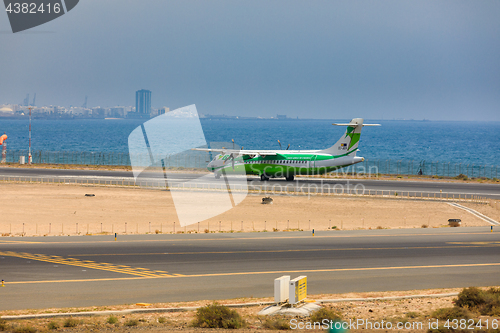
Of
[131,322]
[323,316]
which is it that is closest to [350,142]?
[323,316]

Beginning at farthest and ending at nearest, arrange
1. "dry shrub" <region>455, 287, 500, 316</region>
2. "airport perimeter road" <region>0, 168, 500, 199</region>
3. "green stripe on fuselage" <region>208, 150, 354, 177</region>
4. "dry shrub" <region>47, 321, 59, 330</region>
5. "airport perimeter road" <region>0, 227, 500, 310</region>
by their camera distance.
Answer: "green stripe on fuselage" <region>208, 150, 354, 177</region>
"airport perimeter road" <region>0, 168, 500, 199</region>
"airport perimeter road" <region>0, 227, 500, 310</region>
"dry shrub" <region>455, 287, 500, 316</region>
"dry shrub" <region>47, 321, 59, 330</region>

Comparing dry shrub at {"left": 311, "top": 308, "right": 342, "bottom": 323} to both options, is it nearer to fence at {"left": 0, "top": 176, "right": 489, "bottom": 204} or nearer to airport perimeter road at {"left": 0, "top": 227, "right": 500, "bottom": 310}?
airport perimeter road at {"left": 0, "top": 227, "right": 500, "bottom": 310}

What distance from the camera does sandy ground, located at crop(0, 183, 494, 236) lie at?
118 ft

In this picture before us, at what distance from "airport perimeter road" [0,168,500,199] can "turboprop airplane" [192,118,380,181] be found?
1640 millimetres

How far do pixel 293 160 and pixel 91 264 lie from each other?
41.3m

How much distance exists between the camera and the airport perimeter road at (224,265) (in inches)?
734

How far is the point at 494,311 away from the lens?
15.8 metres

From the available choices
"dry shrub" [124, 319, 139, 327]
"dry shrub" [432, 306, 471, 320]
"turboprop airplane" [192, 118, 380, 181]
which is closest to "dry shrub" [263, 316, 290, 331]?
"dry shrub" [124, 319, 139, 327]

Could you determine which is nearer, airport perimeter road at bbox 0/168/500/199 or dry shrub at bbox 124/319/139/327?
dry shrub at bbox 124/319/139/327

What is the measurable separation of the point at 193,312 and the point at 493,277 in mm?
13755

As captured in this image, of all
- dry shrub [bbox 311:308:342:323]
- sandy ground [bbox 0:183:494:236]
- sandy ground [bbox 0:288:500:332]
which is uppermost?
dry shrub [bbox 311:308:342:323]

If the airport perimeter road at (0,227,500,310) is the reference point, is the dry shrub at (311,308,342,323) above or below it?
above

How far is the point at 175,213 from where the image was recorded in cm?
4281

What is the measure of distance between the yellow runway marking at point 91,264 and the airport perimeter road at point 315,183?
34387mm
